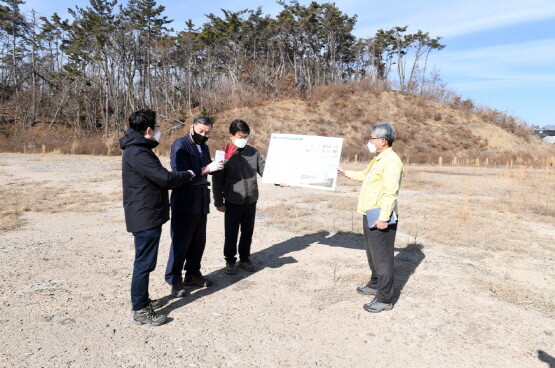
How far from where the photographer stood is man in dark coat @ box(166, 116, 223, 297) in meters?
3.89

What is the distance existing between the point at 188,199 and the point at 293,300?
151 cm

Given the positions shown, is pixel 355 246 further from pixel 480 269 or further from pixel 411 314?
pixel 411 314

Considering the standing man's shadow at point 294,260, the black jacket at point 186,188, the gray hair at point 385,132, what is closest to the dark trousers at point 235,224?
the standing man's shadow at point 294,260

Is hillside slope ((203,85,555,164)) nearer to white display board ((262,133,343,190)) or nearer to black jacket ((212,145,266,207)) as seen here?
white display board ((262,133,343,190))

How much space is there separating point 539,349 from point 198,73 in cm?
4391

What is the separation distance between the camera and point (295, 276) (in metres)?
4.81

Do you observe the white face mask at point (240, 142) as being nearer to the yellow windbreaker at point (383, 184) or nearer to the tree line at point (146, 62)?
the yellow windbreaker at point (383, 184)

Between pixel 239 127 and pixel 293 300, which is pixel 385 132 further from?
pixel 293 300

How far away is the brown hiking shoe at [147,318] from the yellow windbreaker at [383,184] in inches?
84.9

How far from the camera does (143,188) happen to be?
128 inches

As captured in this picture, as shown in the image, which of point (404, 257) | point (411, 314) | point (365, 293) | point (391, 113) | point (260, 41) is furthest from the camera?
point (260, 41)

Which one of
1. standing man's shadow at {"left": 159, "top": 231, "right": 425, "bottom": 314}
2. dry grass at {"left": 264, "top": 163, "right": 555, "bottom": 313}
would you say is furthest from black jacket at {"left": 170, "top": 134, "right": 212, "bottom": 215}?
dry grass at {"left": 264, "top": 163, "right": 555, "bottom": 313}

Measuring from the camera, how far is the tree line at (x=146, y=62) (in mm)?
39656

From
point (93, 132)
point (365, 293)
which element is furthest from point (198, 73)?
point (365, 293)
